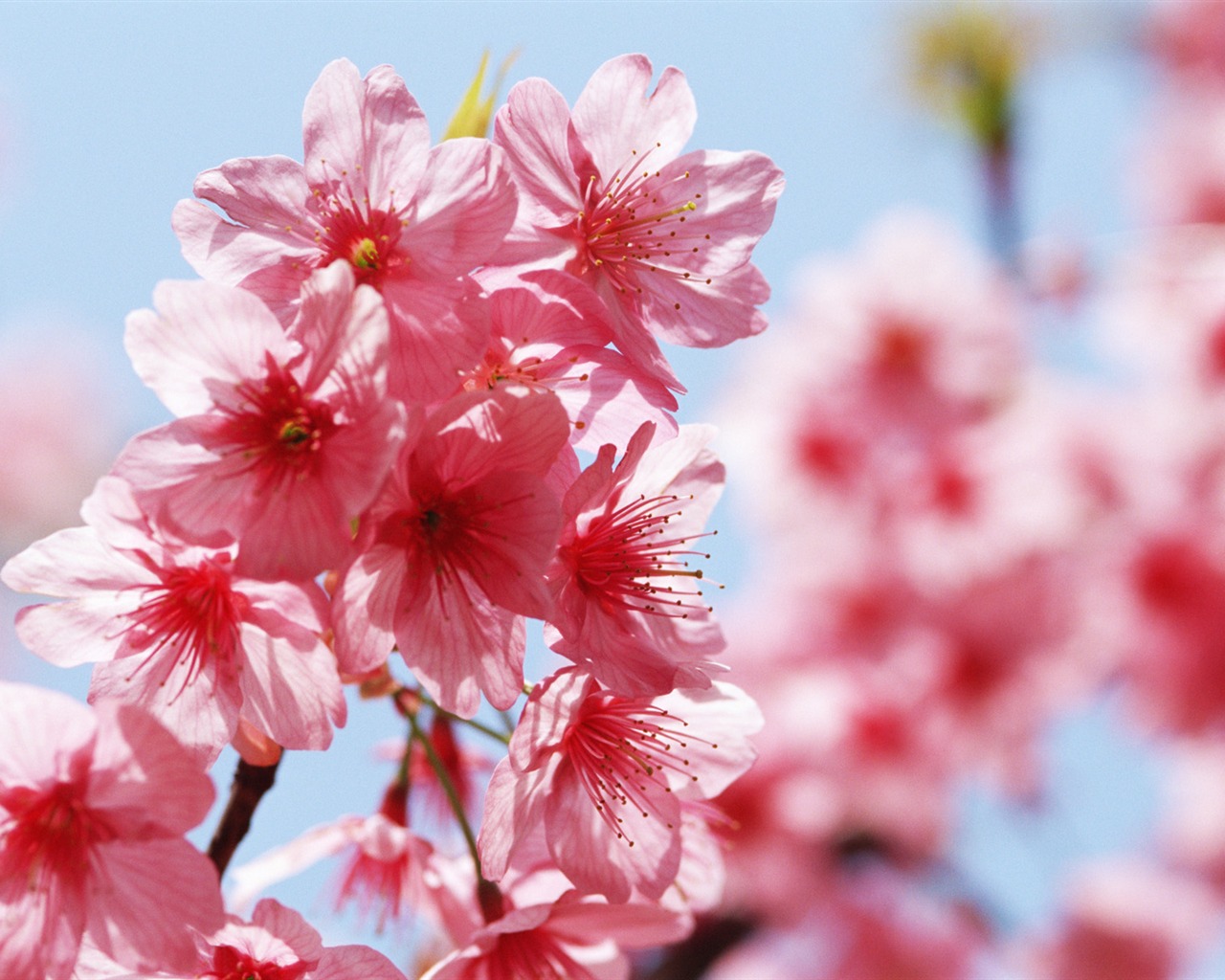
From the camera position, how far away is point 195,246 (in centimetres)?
102

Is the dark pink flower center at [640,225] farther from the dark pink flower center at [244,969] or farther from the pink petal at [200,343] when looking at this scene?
the dark pink flower center at [244,969]

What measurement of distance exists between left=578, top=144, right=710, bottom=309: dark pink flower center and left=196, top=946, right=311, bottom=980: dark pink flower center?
2.29 ft

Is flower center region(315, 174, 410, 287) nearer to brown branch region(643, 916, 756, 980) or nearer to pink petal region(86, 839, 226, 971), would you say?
pink petal region(86, 839, 226, 971)

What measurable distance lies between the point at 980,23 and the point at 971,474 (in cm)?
230

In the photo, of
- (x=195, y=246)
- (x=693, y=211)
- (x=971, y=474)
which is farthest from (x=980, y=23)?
(x=195, y=246)

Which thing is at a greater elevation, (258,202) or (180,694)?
(258,202)

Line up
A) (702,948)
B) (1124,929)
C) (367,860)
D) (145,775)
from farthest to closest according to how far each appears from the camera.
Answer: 1. (1124,929)
2. (702,948)
3. (367,860)
4. (145,775)

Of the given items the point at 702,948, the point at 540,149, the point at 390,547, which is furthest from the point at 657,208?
the point at 702,948

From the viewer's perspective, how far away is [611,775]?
1.11m

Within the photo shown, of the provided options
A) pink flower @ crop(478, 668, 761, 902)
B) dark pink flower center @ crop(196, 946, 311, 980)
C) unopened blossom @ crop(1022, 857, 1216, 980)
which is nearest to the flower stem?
pink flower @ crop(478, 668, 761, 902)

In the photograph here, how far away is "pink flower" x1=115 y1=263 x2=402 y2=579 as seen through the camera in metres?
0.89

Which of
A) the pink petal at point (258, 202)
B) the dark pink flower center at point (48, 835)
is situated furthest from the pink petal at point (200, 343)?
the dark pink flower center at point (48, 835)

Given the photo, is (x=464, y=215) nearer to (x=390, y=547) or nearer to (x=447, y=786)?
(x=390, y=547)

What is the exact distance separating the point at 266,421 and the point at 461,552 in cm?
20
